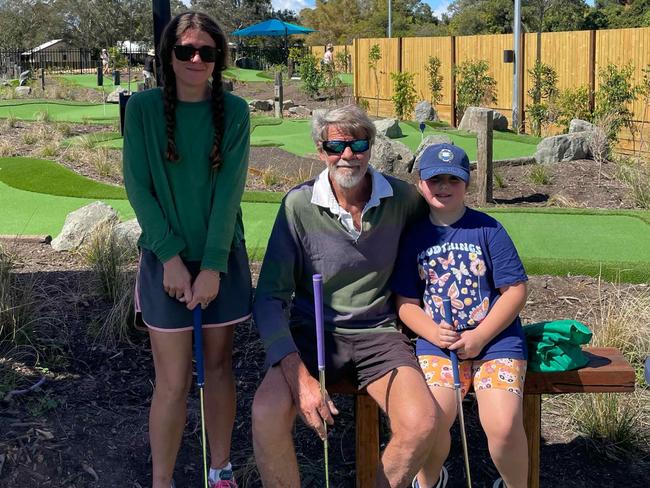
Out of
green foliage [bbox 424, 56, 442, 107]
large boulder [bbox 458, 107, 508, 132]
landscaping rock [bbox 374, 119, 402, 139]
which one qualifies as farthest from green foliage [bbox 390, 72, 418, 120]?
landscaping rock [bbox 374, 119, 402, 139]

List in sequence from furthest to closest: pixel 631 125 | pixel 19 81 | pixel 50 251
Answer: pixel 19 81, pixel 631 125, pixel 50 251

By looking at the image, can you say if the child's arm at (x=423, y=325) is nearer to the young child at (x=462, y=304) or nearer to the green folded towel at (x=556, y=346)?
the young child at (x=462, y=304)

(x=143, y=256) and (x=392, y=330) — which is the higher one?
(x=143, y=256)

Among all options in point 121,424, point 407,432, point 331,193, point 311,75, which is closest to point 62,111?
point 311,75

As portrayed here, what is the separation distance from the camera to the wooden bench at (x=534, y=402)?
3.27m

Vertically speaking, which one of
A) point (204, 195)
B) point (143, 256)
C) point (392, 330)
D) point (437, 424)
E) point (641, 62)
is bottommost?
point (437, 424)

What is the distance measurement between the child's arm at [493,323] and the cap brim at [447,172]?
0.42 meters

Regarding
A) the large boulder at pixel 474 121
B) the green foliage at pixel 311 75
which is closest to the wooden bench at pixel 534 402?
the large boulder at pixel 474 121

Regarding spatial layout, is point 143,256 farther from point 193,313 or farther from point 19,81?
point 19,81

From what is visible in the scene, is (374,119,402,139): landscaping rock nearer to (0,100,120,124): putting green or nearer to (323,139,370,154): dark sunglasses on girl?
(0,100,120,124): putting green

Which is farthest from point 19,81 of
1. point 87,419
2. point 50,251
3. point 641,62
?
point 87,419

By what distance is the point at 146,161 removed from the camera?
10.1 ft

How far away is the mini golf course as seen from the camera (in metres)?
5.79

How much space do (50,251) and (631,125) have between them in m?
10.7
